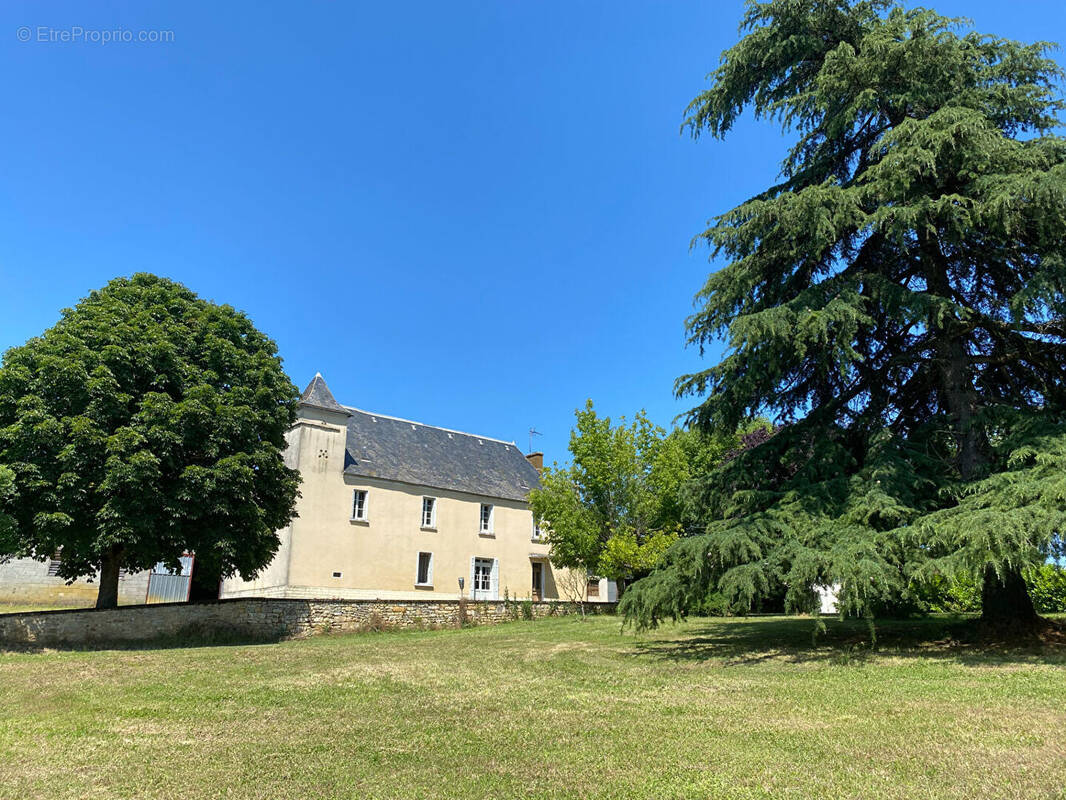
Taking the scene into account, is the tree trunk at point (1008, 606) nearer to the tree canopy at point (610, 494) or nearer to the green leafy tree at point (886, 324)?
the green leafy tree at point (886, 324)

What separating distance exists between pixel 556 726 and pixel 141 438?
12327 mm

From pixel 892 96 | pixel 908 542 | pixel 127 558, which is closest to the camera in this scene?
pixel 908 542

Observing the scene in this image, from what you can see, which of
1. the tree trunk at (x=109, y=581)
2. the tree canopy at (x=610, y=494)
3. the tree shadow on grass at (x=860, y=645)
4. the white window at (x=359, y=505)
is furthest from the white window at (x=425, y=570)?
the tree shadow on grass at (x=860, y=645)

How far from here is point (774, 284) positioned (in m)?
13.2

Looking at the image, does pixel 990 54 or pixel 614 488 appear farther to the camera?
pixel 614 488

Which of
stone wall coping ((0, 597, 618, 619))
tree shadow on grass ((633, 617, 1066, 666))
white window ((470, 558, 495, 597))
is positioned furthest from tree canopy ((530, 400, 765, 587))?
tree shadow on grass ((633, 617, 1066, 666))

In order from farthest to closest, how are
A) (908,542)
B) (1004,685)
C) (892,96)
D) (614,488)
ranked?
(614,488), (892,96), (908,542), (1004,685)

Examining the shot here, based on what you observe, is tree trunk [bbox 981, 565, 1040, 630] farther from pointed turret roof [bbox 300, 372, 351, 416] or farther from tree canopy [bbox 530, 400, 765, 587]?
pointed turret roof [bbox 300, 372, 351, 416]

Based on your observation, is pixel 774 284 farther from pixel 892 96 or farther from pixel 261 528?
pixel 261 528

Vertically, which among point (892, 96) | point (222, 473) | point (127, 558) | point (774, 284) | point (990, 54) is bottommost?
point (127, 558)

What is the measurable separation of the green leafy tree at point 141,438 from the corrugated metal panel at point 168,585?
10.8 meters

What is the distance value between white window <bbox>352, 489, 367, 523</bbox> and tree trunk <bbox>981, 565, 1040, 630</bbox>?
20.5m

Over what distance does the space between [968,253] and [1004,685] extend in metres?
8.00

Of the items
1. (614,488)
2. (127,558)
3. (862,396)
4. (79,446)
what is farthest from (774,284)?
(127,558)
